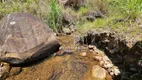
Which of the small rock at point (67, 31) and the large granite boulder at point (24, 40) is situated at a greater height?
the large granite boulder at point (24, 40)

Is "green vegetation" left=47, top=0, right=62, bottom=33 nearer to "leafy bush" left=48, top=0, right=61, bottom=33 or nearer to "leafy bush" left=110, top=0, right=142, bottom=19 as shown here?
"leafy bush" left=48, top=0, right=61, bottom=33

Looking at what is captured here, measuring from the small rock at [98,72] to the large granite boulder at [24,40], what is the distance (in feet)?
4.23

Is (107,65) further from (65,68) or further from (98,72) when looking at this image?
(65,68)

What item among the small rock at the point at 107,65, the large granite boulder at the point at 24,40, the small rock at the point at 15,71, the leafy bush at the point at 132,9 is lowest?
the small rock at the point at 15,71

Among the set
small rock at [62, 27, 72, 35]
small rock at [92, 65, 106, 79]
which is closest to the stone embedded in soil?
small rock at [92, 65, 106, 79]

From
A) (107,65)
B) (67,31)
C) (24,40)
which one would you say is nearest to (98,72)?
(107,65)

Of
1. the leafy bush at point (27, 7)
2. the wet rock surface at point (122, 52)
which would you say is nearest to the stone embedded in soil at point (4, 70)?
the wet rock surface at point (122, 52)

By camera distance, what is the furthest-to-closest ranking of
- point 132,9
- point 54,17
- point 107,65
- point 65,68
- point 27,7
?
point 27,7 → point 54,17 → point 65,68 → point 107,65 → point 132,9

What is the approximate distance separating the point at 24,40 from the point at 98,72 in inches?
73.2

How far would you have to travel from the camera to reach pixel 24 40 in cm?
477

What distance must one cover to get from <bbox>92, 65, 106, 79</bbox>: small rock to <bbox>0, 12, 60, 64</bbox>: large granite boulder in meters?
1.29

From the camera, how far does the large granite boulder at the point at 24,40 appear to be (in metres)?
4.59

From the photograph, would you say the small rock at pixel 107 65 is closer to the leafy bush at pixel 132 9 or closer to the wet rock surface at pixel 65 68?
the wet rock surface at pixel 65 68

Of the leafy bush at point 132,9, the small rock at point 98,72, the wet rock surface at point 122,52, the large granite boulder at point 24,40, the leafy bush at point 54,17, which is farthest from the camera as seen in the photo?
the leafy bush at point 54,17
